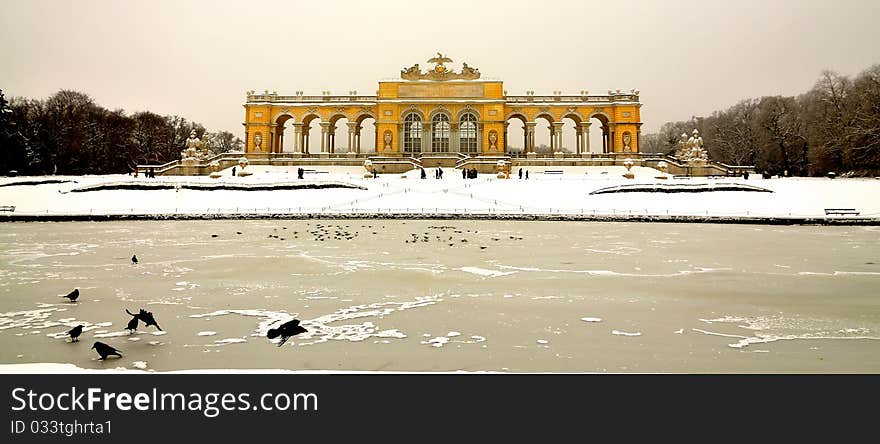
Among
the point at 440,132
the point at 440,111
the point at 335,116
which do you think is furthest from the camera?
the point at 335,116

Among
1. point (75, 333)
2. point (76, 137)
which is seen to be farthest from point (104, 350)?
point (76, 137)

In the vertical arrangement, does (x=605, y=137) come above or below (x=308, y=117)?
below

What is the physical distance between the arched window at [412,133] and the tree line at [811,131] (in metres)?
37.3

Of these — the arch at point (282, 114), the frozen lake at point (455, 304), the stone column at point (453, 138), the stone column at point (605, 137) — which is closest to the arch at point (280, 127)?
the arch at point (282, 114)

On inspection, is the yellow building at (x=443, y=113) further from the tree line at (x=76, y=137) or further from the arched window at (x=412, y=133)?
the tree line at (x=76, y=137)

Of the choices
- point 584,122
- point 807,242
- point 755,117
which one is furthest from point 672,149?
point 807,242

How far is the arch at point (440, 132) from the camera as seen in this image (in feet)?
218

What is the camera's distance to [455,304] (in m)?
9.08

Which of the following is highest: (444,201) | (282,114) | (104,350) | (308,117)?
(282,114)

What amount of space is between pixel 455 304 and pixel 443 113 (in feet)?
193

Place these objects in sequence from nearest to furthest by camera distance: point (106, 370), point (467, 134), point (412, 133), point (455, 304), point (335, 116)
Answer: point (106, 370)
point (455, 304)
point (467, 134)
point (412, 133)
point (335, 116)

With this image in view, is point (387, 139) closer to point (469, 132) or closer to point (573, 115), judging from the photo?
point (469, 132)
